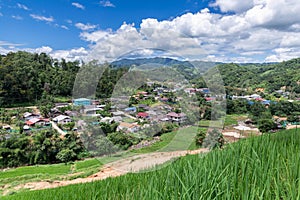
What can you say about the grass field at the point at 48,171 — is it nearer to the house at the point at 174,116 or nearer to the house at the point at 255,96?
the house at the point at 174,116

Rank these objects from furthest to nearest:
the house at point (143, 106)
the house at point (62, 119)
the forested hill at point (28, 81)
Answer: the forested hill at point (28, 81) → the house at point (62, 119) → the house at point (143, 106)

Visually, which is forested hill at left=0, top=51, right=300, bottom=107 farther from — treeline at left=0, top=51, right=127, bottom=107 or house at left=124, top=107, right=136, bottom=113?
house at left=124, top=107, right=136, bottom=113

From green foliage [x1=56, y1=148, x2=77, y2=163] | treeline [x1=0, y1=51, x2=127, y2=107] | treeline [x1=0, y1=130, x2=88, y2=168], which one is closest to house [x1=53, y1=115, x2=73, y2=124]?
treeline [x1=0, y1=51, x2=127, y2=107]

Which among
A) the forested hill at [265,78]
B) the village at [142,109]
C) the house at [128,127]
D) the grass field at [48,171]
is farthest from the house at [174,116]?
the forested hill at [265,78]

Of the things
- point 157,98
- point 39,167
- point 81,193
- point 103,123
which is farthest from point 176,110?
point 39,167

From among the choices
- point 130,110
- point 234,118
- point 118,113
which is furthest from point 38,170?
point 234,118

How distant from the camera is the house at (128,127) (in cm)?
528

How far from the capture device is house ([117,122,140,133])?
208 inches

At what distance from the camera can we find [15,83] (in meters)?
17.5

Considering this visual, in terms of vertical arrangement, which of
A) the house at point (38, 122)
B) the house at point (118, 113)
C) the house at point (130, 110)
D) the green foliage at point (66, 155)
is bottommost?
the green foliage at point (66, 155)

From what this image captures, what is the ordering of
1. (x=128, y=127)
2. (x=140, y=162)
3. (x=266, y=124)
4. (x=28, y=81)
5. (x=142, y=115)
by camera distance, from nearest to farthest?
1. (x=140, y=162)
2. (x=142, y=115)
3. (x=128, y=127)
4. (x=266, y=124)
5. (x=28, y=81)

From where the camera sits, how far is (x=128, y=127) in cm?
573

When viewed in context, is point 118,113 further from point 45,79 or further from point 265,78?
point 265,78

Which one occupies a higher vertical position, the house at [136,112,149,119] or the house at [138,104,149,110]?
the house at [138,104,149,110]
